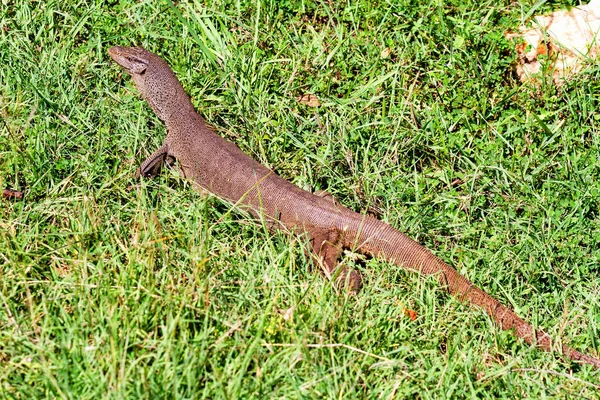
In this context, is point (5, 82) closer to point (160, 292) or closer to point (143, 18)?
point (143, 18)

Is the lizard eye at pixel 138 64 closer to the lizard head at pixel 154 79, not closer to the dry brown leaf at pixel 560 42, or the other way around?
the lizard head at pixel 154 79

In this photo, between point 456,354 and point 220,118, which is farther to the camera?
point 220,118

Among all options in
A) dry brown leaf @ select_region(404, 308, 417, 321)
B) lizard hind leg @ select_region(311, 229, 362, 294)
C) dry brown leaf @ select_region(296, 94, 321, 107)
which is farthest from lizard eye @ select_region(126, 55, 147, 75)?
dry brown leaf @ select_region(404, 308, 417, 321)

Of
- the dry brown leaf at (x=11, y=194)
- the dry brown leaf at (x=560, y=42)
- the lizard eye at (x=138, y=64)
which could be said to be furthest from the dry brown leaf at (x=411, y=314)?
the lizard eye at (x=138, y=64)

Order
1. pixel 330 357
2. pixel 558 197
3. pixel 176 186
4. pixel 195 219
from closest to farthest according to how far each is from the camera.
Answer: pixel 330 357 → pixel 195 219 → pixel 558 197 → pixel 176 186

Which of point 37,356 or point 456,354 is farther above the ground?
point 456,354

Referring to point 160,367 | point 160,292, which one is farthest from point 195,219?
point 160,367
